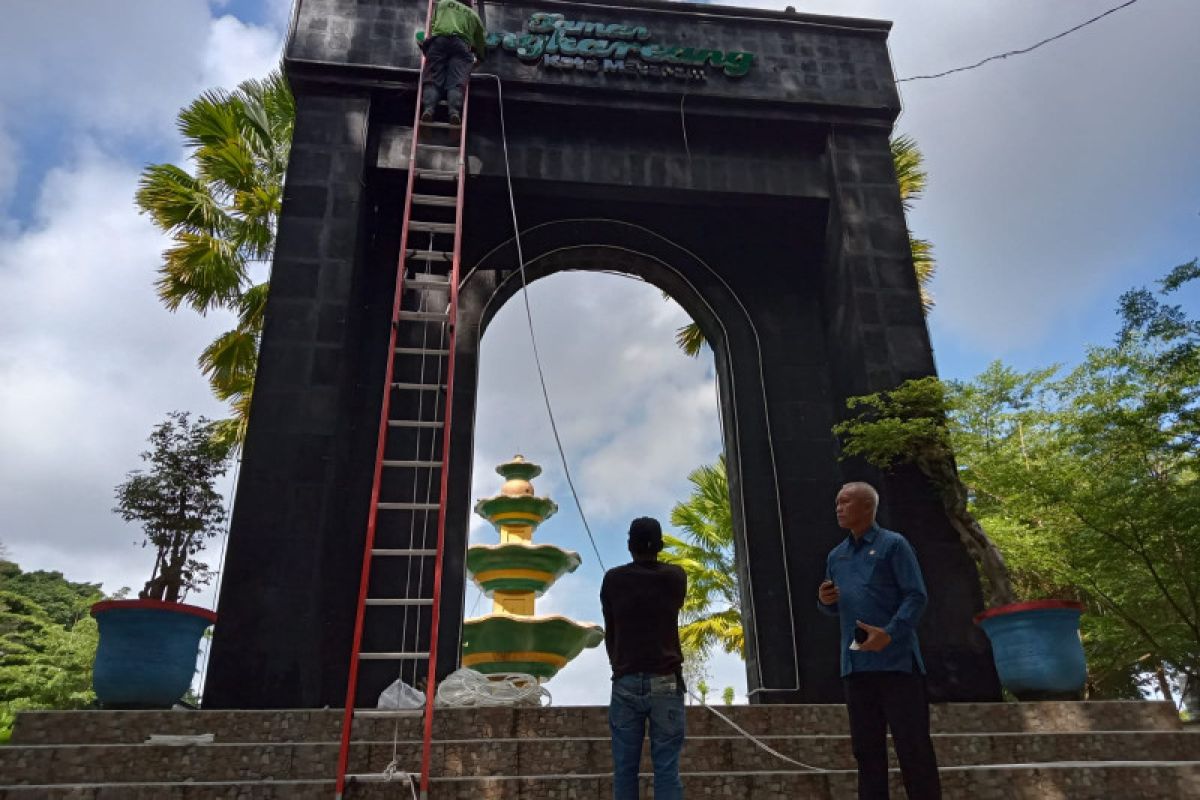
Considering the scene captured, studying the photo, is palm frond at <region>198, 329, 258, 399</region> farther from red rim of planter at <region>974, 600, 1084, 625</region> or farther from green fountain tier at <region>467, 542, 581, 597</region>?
red rim of planter at <region>974, 600, 1084, 625</region>

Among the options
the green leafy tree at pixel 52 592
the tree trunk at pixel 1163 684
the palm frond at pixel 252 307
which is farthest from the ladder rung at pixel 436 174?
the green leafy tree at pixel 52 592

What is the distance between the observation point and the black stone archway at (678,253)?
7211 mm

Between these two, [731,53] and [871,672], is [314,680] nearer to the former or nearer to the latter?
[871,672]

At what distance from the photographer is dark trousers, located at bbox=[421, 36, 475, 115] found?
7879 mm

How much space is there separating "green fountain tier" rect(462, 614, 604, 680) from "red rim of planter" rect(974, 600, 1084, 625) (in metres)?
4.15

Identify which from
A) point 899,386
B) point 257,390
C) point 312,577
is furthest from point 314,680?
point 899,386

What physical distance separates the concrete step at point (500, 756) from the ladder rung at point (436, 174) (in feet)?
16.8

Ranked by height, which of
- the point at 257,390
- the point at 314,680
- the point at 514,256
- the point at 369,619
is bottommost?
the point at 314,680

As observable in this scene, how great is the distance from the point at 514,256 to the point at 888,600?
6678 millimetres

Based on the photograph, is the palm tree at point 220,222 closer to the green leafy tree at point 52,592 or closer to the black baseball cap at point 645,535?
the black baseball cap at point 645,535

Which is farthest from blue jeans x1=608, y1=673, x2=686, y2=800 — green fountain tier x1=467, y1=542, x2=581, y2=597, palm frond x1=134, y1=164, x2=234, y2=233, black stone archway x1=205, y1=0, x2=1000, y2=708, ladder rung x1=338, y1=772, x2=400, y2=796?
palm frond x1=134, y1=164, x2=234, y2=233

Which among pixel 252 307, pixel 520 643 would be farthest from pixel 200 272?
pixel 520 643

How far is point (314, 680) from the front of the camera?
626 cm

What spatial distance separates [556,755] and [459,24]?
662 centimetres
